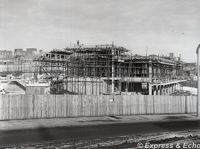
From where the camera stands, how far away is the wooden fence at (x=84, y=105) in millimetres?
24031

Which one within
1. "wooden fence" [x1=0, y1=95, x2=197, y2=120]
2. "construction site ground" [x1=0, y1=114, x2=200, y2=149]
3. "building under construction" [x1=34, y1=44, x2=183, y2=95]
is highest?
"building under construction" [x1=34, y1=44, x2=183, y2=95]

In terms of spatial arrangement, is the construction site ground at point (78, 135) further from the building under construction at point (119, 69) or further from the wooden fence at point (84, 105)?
the building under construction at point (119, 69)

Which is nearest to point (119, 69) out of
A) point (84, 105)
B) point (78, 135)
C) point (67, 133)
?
point (84, 105)

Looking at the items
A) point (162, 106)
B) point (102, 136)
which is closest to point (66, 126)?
point (102, 136)

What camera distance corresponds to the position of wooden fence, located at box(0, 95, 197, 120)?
78.8ft

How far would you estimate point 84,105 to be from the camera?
27266mm

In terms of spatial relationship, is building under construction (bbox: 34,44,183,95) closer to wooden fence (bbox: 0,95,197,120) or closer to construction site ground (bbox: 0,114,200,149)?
wooden fence (bbox: 0,95,197,120)

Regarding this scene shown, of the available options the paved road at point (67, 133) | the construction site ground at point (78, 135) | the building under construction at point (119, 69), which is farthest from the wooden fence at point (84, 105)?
the building under construction at point (119, 69)

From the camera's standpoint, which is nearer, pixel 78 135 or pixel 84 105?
pixel 78 135

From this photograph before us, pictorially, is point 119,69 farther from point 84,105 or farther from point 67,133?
point 67,133

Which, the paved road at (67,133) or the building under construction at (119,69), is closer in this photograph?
Answer: the paved road at (67,133)


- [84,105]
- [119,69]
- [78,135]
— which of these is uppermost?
[119,69]

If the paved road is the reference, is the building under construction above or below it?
above

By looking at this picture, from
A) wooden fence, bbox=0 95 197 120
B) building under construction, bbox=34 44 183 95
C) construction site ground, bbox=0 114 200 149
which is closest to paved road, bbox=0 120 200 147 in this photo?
construction site ground, bbox=0 114 200 149
